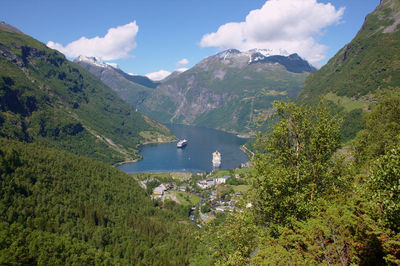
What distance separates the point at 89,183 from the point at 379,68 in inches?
7335

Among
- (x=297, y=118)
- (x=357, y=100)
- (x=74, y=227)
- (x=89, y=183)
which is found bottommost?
(x=74, y=227)

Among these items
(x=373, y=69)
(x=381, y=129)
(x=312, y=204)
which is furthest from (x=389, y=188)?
(x=373, y=69)

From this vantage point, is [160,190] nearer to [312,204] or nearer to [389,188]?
[312,204]

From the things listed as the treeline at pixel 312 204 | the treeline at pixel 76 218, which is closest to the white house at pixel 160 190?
the treeline at pixel 76 218

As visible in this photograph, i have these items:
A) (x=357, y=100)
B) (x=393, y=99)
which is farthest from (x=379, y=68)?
(x=393, y=99)

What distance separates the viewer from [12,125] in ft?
552

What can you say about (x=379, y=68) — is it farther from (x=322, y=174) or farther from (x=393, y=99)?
(x=322, y=174)

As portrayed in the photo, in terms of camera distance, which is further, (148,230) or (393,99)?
(148,230)

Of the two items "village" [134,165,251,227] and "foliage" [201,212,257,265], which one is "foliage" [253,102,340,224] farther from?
"village" [134,165,251,227]

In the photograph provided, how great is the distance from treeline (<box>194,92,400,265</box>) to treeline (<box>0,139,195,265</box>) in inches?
1709

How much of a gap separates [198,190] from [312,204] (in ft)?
371

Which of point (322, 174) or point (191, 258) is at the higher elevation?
point (322, 174)

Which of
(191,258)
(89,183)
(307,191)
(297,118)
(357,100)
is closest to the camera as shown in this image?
(307,191)

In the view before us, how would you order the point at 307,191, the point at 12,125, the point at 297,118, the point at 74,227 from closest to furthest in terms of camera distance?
the point at 307,191, the point at 297,118, the point at 74,227, the point at 12,125
